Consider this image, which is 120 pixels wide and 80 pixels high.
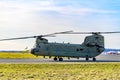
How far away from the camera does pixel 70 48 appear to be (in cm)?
6028

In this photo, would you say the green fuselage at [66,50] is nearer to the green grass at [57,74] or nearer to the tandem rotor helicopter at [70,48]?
the tandem rotor helicopter at [70,48]

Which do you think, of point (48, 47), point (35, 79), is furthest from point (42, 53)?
point (35, 79)

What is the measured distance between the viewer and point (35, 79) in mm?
22594

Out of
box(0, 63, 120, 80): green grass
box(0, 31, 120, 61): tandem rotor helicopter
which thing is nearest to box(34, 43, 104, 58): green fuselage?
box(0, 31, 120, 61): tandem rotor helicopter

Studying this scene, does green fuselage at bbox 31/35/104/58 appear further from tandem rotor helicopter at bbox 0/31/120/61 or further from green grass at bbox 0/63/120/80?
green grass at bbox 0/63/120/80

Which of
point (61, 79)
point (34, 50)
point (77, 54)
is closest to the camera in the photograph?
point (61, 79)

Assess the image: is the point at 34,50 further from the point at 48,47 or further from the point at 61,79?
the point at 61,79

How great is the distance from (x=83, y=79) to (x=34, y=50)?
3506cm

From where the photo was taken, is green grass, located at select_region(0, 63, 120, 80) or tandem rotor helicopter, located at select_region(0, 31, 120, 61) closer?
green grass, located at select_region(0, 63, 120, 80)

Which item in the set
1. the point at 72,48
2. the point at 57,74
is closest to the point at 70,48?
the point at 72,48

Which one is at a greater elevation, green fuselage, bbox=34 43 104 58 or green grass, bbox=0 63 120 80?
green fuselage, bbox=34 43 104 58

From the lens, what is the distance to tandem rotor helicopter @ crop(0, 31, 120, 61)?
5817cm

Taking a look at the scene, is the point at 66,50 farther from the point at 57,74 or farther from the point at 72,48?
the point at 57,74

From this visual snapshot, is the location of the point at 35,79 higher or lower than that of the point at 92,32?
lower
